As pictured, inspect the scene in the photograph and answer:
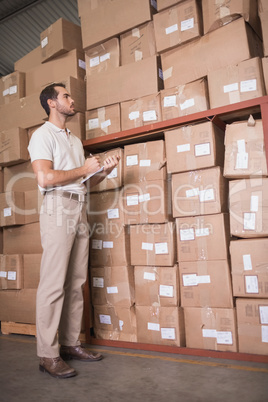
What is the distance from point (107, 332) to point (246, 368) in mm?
1254

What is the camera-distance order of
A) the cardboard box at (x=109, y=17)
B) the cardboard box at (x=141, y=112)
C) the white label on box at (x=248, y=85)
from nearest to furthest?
the white label on box at (x=248, y=85) < the cardboard box at (x=141, y=112) < the cardboard box at (x=109, y=17)

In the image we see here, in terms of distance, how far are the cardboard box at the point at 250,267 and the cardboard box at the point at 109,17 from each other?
6.78 feet

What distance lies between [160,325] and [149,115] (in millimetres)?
1736

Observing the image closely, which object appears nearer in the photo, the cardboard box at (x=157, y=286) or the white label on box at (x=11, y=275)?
the cardboard box at (x=157, y=286)

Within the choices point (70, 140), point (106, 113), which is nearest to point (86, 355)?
point (70, 140)

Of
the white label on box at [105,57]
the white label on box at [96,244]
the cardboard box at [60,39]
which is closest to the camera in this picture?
the white label on box at [96,244]

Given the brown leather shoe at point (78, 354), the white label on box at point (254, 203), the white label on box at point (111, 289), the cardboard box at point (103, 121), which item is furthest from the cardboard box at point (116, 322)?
the cardboard box at point (103, 121)

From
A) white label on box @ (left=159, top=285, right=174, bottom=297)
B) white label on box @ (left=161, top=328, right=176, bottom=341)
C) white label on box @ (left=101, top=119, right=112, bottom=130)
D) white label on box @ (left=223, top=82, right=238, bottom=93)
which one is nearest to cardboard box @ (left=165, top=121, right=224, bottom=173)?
white label on box @ (left=223, top=82, right=238, bottom=93)

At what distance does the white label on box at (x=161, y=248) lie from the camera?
2.87m

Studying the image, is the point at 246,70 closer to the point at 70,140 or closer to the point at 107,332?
the point at 70,140

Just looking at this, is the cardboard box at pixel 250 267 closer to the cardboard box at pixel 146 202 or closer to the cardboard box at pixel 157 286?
the cardboard box at pixel 157 286

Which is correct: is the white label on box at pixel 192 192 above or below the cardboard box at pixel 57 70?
below

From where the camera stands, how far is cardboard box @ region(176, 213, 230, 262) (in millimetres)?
2656

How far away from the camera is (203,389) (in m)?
2.08
